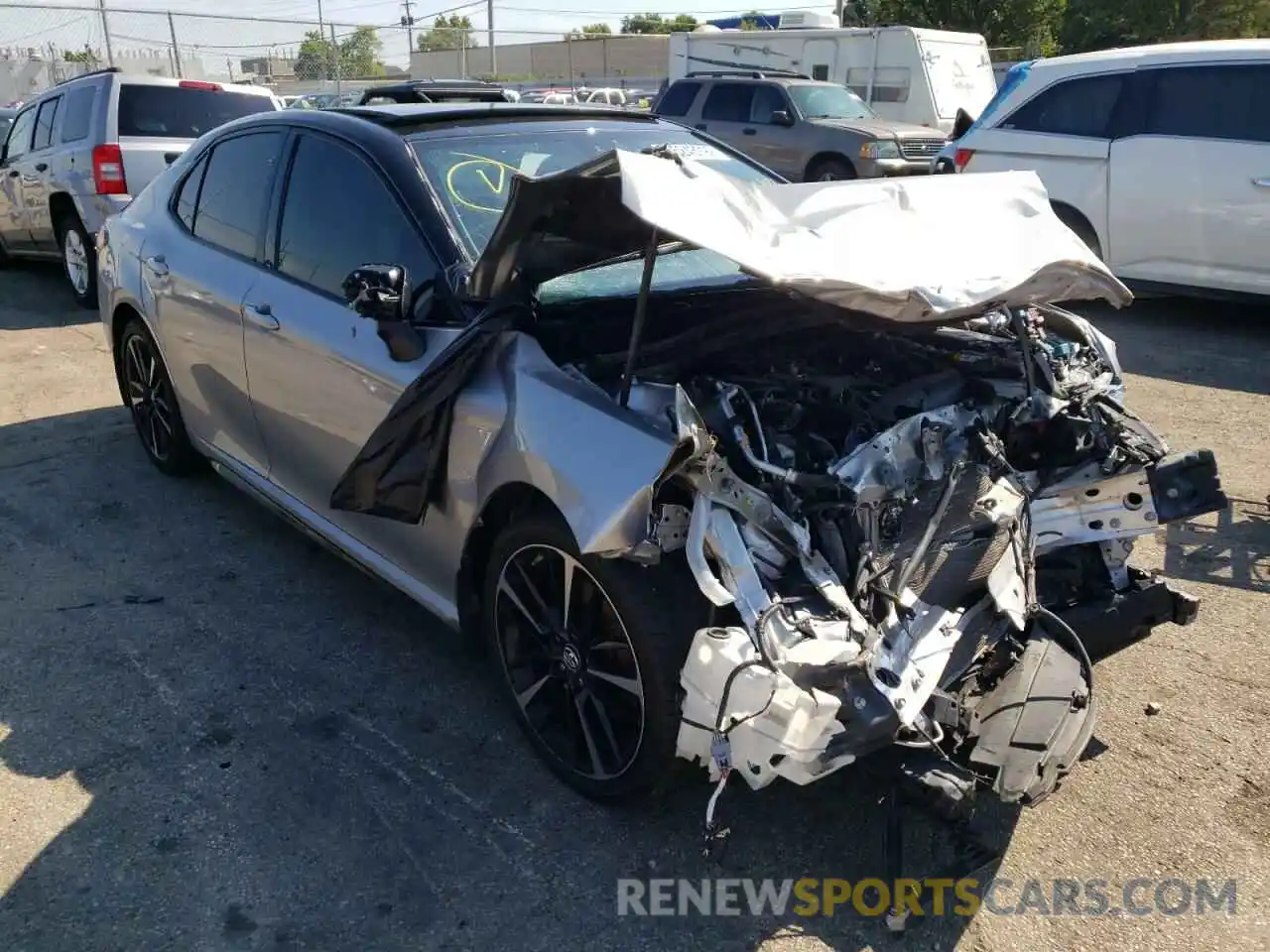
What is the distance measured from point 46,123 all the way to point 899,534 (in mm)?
10144

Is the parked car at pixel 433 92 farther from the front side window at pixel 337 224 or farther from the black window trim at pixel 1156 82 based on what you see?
the black window trim at pixel 1156 82

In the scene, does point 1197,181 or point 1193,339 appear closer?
point 1197,181

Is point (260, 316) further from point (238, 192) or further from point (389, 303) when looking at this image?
point (389, 303)

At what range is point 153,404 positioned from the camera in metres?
5.24

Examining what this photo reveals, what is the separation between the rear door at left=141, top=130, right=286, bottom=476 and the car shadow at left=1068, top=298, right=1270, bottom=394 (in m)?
5.73

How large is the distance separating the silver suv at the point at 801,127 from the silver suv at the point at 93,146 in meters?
6.86

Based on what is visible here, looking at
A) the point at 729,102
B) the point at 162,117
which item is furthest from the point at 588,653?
the point at 729,102

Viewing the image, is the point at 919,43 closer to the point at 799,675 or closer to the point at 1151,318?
the point at 1151,318

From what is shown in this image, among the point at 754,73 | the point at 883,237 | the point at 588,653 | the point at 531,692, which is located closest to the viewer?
the point at 883,237

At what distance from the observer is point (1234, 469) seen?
537 cm

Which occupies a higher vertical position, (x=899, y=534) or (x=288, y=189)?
(x=288, y=189)

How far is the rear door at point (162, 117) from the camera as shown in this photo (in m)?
9.00

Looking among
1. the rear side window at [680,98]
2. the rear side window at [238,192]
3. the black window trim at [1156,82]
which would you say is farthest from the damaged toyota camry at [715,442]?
the rear side window at [680,98]

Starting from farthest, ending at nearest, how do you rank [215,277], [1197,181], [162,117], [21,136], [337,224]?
[21,136] → [162,117] → [1197,181] → [215,277] → [337,224]
